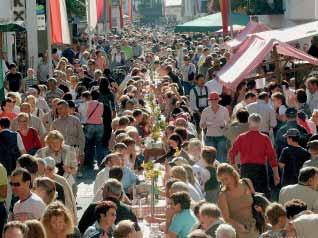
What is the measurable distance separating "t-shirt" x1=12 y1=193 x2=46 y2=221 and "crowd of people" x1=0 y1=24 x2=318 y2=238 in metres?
0.01

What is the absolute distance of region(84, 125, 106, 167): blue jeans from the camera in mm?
21703

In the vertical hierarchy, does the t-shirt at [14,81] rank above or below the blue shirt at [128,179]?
above

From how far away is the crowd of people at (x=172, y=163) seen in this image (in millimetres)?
10727

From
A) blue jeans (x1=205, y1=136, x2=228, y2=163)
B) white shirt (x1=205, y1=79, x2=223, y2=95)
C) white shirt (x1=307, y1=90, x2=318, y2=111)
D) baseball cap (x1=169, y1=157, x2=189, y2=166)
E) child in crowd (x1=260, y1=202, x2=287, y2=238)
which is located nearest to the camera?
child in crowd (x1=260, y1=202, x2=287, y2=238)

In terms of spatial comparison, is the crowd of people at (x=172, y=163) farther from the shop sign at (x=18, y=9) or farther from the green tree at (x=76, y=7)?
the green tree at (x=76, y=7)

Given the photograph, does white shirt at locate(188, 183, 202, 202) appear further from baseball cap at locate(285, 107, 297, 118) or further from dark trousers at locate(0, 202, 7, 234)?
baseball cap at locate(285, 107, 297, 118)

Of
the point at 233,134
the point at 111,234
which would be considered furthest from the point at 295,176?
the point at 111,234

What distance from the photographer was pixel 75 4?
164 ft

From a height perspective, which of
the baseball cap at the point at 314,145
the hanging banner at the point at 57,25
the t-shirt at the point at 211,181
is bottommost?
the t-shirt at the point at 211,181

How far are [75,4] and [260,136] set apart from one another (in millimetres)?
35120

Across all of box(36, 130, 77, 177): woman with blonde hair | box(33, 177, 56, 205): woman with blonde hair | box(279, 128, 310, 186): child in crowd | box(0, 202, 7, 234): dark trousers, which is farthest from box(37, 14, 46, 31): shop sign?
box(33, 177, 56, 205): woman with blonde hair

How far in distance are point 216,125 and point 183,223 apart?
7.96m

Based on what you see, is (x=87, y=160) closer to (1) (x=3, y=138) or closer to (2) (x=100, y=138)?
(2) (x=100, y=138)

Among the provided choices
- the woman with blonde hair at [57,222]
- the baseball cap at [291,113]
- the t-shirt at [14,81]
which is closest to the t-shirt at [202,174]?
the baseball cap at [291,113]
